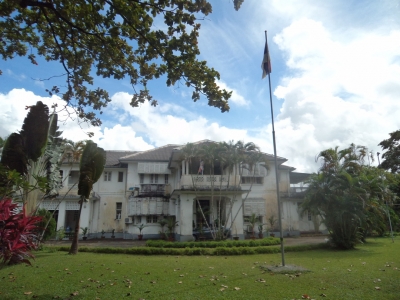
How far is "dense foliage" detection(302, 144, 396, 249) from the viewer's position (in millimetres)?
15062

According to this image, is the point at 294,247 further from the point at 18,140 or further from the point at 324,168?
the point at 18,140

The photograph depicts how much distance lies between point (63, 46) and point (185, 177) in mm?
14594

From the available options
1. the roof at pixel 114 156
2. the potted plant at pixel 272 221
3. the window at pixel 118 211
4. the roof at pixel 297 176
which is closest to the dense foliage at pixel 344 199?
the potted plant at pixel 272 221

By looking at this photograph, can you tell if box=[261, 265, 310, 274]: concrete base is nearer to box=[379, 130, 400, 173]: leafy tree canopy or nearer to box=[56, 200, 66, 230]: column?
box=[56, 200, 66, 230]: column

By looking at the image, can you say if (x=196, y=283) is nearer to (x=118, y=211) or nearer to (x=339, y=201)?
(x=339, y=201)

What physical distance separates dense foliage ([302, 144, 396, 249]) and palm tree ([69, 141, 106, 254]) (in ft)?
36.8

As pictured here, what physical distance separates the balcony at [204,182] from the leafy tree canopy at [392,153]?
2253 centimetres

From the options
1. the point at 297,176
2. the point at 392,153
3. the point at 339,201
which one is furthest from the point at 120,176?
the point at 392,153

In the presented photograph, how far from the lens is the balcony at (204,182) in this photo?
21531mm

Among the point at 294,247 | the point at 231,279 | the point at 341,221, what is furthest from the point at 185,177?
the point at 231,279

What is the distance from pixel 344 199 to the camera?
596 inches

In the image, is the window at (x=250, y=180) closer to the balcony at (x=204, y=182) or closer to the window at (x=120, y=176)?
the balcony at (x=204, y=182)

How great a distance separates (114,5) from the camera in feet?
23.8

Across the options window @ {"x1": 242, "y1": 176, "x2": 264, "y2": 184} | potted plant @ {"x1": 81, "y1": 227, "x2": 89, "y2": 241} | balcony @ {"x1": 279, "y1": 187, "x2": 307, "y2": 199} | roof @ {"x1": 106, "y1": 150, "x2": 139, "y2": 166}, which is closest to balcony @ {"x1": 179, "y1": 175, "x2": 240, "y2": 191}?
window @ {"x1": 242, "y1": 176, "x2": 264, "y2": 184}
